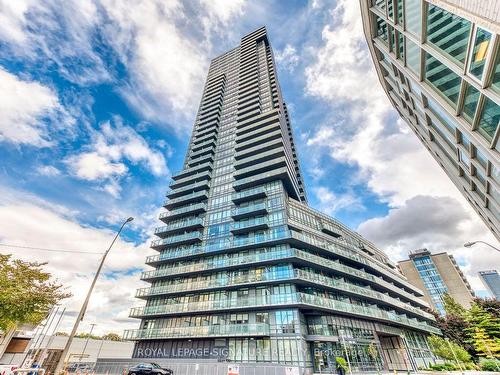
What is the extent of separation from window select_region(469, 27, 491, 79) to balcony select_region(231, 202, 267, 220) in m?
31.3

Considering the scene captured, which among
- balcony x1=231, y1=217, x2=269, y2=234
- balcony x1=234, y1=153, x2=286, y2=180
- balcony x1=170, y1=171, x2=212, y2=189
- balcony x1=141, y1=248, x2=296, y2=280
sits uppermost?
balcony x1=170, y1=171, x2=212, y2=189

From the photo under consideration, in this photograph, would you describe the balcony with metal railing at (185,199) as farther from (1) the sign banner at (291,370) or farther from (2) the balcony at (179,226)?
(1) the sign banner at (291,370)

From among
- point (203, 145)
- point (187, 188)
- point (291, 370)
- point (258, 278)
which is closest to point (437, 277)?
point (258, 278)

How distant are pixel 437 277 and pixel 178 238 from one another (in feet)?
380

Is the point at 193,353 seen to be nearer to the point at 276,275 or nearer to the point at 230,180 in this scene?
the point at 276,275

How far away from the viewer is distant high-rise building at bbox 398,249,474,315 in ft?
317

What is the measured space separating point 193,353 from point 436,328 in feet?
180

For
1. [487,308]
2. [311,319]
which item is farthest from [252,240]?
[487,308]

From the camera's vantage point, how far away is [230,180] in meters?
48.0

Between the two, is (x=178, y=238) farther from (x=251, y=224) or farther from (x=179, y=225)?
(x=251, y=224)

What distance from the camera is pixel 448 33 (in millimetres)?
9836

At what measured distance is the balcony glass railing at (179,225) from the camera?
→ 144 feet

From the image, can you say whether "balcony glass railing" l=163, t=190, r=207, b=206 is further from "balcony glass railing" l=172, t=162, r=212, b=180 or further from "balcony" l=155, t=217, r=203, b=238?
"balcony glass railing" l=172, t=162, r=212, b=180

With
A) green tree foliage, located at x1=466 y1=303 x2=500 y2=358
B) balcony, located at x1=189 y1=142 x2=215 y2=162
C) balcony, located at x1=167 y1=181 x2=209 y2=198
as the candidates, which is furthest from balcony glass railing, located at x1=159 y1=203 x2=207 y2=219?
green tree foliage, located at x1=466 y1=303 x2=500 y2=358
